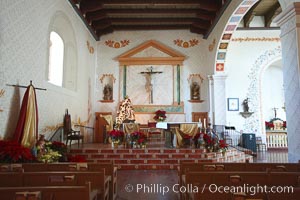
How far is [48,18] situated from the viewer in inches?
270

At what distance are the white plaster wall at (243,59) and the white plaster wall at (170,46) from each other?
1.17 metres

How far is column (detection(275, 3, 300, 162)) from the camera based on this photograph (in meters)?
4.16

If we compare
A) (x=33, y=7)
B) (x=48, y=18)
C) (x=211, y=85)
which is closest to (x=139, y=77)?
(x=211, y=85)

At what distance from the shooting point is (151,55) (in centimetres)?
1215

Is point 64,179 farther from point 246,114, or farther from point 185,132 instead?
point 246,114

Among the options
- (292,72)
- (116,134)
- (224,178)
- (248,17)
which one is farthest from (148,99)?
(224,178)

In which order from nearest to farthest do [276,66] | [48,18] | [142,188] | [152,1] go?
[142,188] < [48,18] < [152,1] < [276,66]

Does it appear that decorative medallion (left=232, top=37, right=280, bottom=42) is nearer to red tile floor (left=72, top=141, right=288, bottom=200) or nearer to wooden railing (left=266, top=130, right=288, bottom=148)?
wooden railing (left=266, top=130, right=288, bottom=148)

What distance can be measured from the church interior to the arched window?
34 mm

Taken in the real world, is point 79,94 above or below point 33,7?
below

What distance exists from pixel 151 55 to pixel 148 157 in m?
6.46

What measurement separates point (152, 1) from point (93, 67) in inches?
174

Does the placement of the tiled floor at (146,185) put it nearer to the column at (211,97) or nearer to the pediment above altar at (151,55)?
the column at (211,97)

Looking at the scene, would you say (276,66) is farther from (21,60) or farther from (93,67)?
(21,60)
